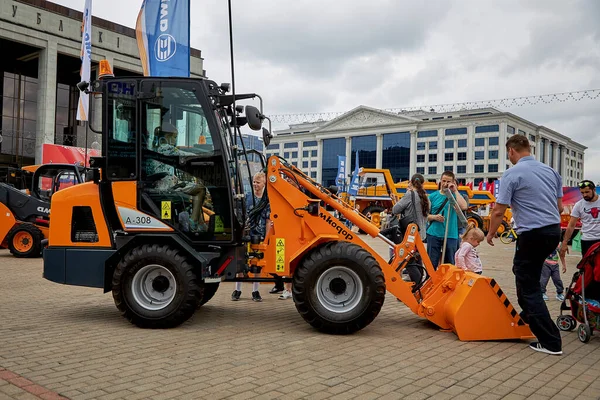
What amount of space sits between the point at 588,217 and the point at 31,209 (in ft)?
42.5

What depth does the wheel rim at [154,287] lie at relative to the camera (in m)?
5.72

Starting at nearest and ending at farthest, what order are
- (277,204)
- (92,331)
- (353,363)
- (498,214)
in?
1. (353,363)
2. (498,214)
3. (92,331)
4. (277,204)

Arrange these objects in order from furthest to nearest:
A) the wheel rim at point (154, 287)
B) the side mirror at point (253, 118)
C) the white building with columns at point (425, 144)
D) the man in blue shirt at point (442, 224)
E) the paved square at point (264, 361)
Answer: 1. the white building with columns at point (425, 144)
2. the man in blue shirt at point (442, 224)
3. the wheel rim at point (154, 287)
4. the side mirror at point (253, 118)
5. the paved square at point (264, 361)

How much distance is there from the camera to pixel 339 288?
18.5 feet

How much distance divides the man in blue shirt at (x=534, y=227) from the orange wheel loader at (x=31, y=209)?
1109cm

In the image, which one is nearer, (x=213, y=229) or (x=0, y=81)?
(x=213, y=229)

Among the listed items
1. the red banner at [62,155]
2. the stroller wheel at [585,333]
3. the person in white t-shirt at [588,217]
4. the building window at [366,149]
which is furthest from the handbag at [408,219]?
the building window at [366,149]

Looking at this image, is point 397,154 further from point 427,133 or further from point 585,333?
point 585,333

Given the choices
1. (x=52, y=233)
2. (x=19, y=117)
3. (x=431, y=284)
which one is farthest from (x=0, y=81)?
(x=431, y=284)

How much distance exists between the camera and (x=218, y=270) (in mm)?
5863

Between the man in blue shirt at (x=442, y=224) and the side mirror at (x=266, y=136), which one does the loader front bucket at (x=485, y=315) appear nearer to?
the man in blue shirt at (x=442, y=224)

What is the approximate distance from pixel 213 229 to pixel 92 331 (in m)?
1.67

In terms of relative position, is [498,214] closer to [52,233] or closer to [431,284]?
[431,284]

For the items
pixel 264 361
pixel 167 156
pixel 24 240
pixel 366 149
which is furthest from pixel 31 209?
pixel 366 149
